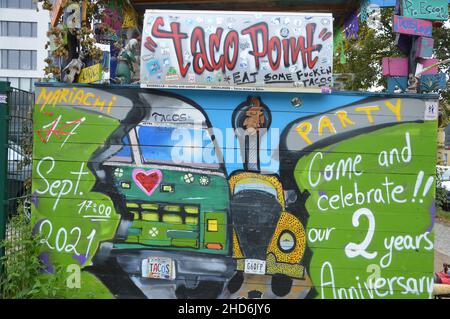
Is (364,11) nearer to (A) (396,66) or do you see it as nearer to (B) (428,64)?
(A) (396,66)

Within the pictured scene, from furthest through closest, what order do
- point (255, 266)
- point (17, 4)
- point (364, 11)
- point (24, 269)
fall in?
point (17, 4) → point (364, 11) → point (255, 266) → point (24, 269)

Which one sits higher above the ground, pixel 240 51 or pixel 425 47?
pixel 425 47

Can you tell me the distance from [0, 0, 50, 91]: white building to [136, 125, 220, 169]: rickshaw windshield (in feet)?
137

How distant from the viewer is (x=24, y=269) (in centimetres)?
417

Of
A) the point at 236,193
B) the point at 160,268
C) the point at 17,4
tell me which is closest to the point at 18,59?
the point at 17,4

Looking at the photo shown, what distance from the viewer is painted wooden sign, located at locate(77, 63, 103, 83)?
4.39 m

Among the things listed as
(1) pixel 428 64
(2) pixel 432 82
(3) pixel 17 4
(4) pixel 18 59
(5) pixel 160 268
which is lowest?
(5) pixel 160 268

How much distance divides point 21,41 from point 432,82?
45451mm

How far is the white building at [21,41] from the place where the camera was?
42.3 metres

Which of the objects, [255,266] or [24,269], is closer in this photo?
[24,269]

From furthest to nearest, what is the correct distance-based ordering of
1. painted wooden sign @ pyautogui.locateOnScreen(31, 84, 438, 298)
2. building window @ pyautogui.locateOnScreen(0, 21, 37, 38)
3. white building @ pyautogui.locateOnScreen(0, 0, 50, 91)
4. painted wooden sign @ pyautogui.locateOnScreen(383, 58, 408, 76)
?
building window @ pyautogui.locateOnScreen(0, 21, 37, 38)
white building @ pyautogui.locateOnScreen(0, 0, 50, 91)
painted wooden sign @ pyautogui.locateOnScreen(383, 58, 408, 76)
painted wooden sign @ pyautogui.locateOnScreen(31, 84, 438, 298)

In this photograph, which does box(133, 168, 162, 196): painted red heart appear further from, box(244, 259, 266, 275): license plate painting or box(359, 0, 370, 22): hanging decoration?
box(359, 0, 370, 22): hanging decoration

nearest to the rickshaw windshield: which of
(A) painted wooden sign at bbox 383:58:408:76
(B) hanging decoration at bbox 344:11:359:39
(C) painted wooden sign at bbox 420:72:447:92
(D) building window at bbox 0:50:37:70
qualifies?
(A) painted wooden sign at bbox 383:58:408:76

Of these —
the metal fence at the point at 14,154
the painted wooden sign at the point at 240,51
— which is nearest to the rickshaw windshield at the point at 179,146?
the painted wooden sign at the point at 240,51
